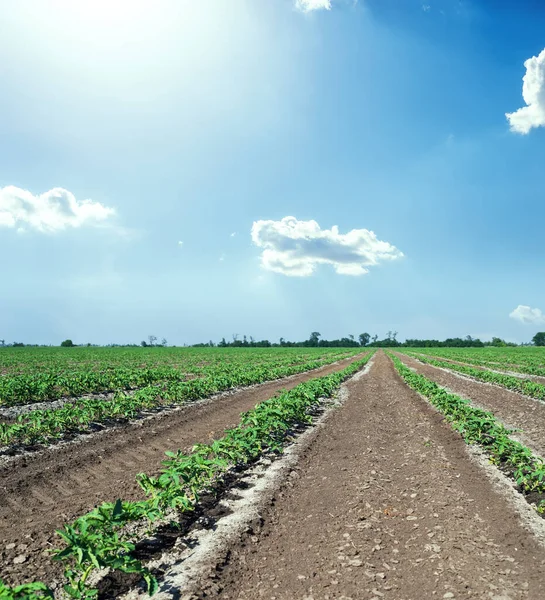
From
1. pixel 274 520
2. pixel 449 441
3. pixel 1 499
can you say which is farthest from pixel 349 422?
pixel 1 499

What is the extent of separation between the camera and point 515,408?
1390 cm

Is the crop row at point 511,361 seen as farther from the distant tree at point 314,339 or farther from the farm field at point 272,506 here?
the distant tree at point 314,339

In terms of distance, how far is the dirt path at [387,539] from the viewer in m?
3.80

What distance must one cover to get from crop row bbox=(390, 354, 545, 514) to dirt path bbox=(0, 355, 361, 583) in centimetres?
618

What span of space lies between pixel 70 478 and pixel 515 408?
1443 cm

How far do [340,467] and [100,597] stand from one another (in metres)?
4.80

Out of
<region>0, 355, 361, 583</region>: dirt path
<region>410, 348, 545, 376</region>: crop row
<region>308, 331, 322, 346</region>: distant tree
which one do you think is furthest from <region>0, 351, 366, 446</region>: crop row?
<region>308, 331, 322, 346</region>: distant tree

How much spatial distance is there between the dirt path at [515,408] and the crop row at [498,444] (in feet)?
A: 2.73

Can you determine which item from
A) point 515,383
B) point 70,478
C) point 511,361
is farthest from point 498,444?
point 511,361

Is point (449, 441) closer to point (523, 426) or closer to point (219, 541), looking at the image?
point (523, 426)

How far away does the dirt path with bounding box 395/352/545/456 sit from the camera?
9.91m

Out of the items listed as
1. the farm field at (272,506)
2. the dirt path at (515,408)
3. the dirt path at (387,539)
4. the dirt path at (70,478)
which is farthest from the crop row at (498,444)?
the dirt path at (70,478)

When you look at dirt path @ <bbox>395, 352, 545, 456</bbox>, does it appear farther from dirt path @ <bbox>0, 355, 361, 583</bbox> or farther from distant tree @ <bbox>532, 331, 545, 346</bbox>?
distant tree @ <bbox>532, 331, 545, 346</bbox>

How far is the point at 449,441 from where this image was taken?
29.9 feet
